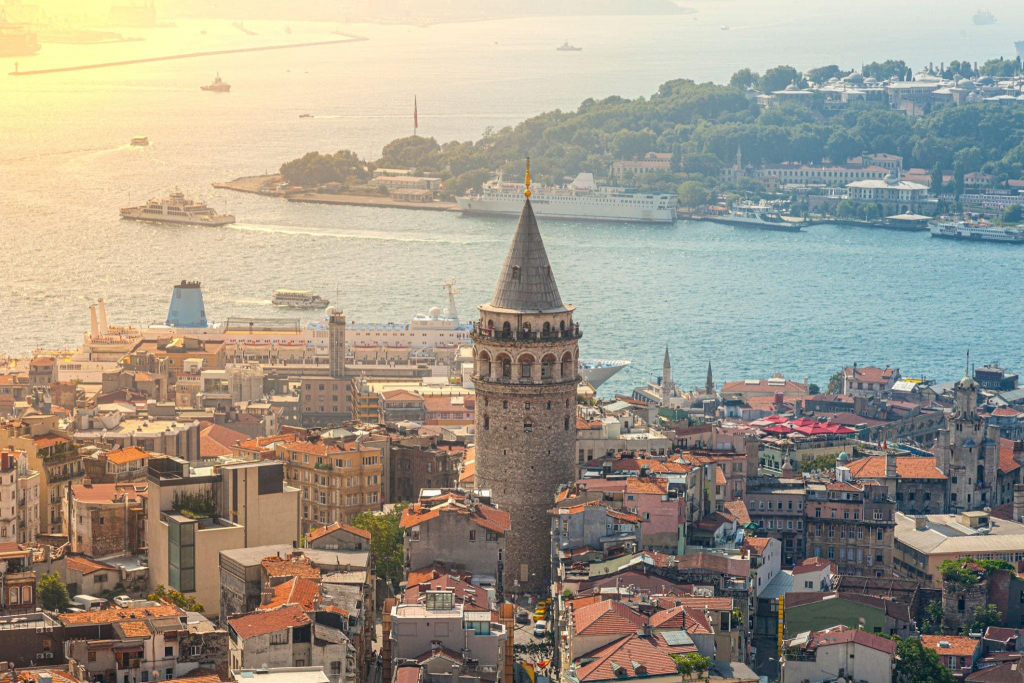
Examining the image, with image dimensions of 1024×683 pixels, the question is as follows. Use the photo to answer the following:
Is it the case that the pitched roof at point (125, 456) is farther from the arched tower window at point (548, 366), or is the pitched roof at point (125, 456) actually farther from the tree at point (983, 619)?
the tree at point (983, 619)

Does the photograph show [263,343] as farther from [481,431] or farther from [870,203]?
[870,203]

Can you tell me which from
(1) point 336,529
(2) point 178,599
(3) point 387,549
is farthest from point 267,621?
(3) point 387,549

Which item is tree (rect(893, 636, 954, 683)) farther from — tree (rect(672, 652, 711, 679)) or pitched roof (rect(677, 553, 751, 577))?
tree (rect(672, 652, 711, 679))

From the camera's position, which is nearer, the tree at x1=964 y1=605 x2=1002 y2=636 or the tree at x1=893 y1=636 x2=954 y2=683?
the tree at x1=893 y1=636 x2=954 y2=683

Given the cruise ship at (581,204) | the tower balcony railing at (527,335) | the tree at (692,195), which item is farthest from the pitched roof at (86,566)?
the tree at (692,195)

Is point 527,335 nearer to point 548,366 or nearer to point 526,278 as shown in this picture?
point 548,366

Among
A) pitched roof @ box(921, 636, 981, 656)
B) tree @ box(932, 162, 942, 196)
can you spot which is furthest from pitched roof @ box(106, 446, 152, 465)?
tree @ box(932, 162, 942, 196)
